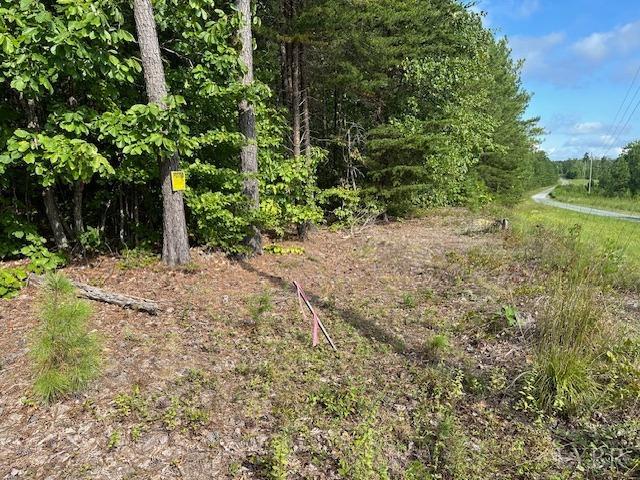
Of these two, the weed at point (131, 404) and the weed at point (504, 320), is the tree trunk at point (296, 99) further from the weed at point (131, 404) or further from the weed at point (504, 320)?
the weed at point (131, 404)

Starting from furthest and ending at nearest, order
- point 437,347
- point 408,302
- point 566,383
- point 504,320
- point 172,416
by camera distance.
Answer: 1. point 408,302
2. point 504,320
3. point 437,347
4. point 566,383
5. point 172,416

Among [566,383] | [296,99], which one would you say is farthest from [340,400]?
[296,99]

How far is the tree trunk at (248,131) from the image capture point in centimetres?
607

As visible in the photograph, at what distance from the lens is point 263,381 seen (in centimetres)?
333

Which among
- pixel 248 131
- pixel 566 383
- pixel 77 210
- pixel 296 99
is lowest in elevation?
pixel 566 383

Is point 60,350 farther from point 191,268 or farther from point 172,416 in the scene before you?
point 191,268

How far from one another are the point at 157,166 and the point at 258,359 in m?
3.33

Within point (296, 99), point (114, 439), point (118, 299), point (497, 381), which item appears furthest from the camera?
point (296, 99)

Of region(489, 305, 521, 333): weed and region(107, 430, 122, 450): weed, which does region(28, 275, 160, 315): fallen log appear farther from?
region(489, 305, 521, 333): weed

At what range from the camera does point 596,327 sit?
3.26 m

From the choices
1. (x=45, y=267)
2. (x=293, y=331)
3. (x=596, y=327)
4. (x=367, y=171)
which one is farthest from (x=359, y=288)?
(x=367, y=171)

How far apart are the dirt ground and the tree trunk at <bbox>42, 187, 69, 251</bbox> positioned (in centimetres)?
38

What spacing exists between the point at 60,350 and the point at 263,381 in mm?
1510

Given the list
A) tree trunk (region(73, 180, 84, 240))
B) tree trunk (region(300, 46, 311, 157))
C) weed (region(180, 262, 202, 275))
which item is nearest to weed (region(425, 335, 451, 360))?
weed (region(180, 262, 202, 275))
